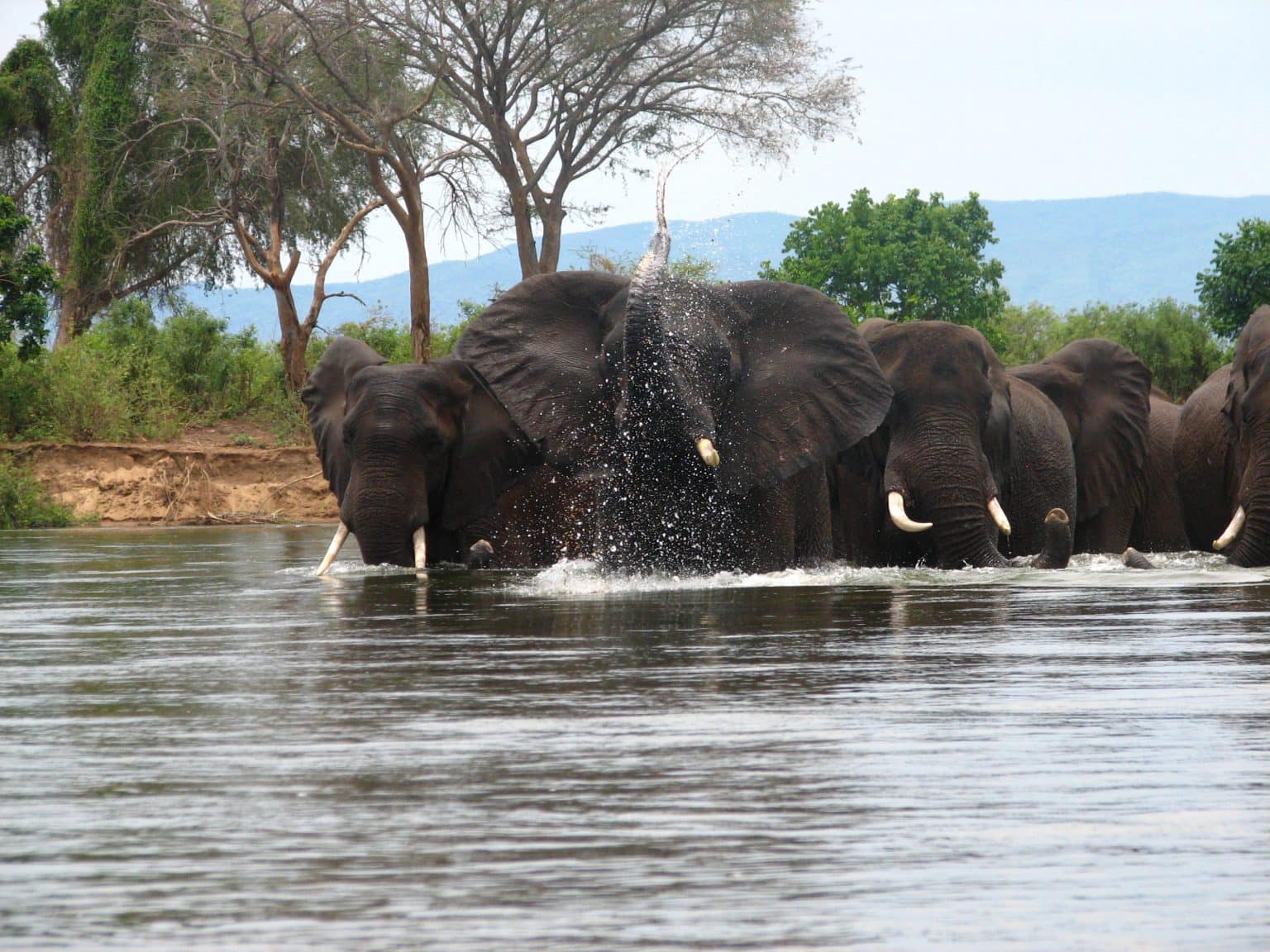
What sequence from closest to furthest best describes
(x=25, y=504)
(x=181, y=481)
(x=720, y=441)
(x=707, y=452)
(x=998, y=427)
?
(x=707, y=452) → (x=720, y=441) → (x=998, y=427) → (x=25, y=504) → (x=181, y=481)

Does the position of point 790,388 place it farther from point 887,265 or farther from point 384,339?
point 887,265

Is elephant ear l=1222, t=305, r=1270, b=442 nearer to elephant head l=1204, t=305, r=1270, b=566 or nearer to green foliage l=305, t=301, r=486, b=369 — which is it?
elephant head l=1204, t=305, r=1270, b=566

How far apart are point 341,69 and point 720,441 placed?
2143 centimetres

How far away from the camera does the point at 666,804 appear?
4371mm

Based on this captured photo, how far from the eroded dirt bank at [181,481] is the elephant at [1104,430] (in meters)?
16.0

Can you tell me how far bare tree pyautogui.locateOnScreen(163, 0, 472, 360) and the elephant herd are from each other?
1687 cm

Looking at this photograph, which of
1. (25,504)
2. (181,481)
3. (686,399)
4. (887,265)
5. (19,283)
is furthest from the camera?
(887,265)

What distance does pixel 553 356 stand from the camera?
13633mm

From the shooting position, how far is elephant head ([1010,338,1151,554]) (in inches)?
660

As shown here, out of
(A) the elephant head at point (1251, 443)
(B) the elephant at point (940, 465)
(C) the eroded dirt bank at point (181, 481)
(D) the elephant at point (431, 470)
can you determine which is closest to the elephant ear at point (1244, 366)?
(A) the elephant head at point (1251, 443)

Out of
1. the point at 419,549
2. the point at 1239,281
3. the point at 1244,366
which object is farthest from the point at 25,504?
the point at 1239,281

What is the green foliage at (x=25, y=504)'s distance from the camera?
90.9 feet

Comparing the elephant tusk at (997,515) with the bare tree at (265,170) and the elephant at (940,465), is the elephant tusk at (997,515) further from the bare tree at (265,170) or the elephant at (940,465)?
the bare tree at (265,170)

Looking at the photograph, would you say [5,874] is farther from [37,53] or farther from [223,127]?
[37,53]
